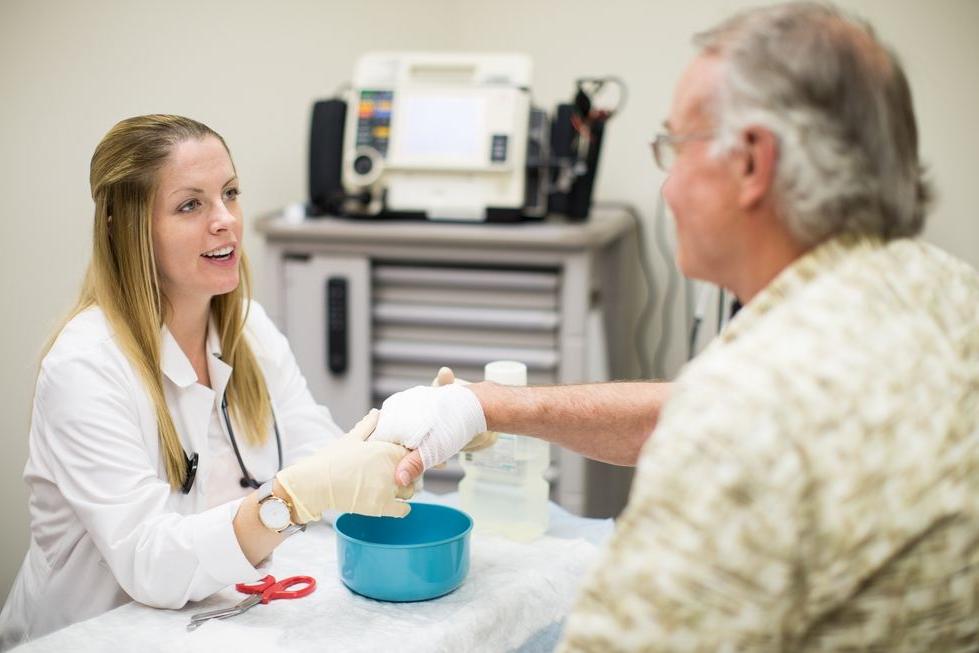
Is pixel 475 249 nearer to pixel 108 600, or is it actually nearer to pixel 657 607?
pixel 108 600

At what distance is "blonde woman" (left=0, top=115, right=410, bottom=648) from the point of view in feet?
3.78

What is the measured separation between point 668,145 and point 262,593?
686 millimetres

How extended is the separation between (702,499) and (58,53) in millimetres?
1248

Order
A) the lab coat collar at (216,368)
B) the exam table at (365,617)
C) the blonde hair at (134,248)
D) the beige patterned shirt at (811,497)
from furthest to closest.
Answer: the lab coat collar at (216,368) → the blonde hair at (134,248) → the exam table at (365,617) → the beige patterned shirt at (811,497)

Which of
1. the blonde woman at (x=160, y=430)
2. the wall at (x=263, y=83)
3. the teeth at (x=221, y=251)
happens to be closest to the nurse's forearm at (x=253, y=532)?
the blonde woman at (x=160, y=430)

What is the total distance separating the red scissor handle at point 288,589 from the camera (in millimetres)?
1128

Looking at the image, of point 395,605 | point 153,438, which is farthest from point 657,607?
point 153,438

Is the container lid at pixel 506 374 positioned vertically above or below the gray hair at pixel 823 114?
below

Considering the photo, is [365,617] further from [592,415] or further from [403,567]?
[592,415]

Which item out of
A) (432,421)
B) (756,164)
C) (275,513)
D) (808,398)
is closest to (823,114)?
(756,164)

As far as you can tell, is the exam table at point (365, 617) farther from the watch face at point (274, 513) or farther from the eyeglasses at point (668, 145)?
the eyeglasses at point (668, 145)

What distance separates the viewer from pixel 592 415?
4.54 ft

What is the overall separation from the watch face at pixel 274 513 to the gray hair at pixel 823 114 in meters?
0.66

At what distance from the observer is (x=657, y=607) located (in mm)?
721
